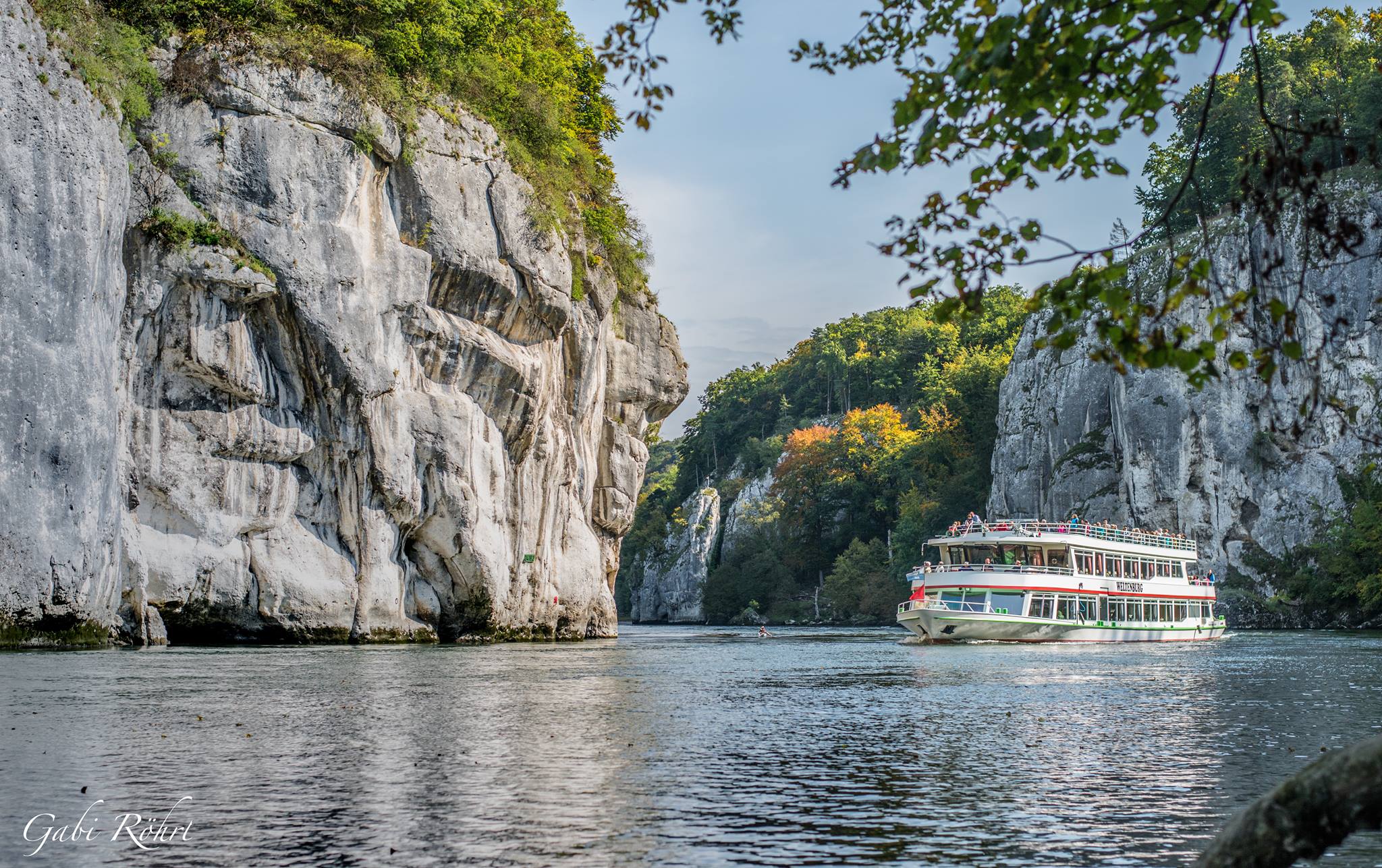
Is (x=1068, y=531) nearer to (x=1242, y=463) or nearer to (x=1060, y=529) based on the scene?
(x=1060, y=529)

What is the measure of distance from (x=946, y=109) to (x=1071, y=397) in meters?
85.4

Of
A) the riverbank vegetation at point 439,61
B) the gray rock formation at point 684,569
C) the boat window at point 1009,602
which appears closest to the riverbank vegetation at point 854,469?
the gray rock formation at point 684,569

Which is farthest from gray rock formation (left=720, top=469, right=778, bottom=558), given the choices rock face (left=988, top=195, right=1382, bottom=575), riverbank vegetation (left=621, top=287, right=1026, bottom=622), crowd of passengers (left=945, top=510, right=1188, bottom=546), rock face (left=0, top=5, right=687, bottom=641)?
rock face (left=0, top=5, right=687, bottom=641)

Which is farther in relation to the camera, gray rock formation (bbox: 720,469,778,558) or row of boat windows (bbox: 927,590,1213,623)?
gray rock formation (bbox: 720,469,778,558)

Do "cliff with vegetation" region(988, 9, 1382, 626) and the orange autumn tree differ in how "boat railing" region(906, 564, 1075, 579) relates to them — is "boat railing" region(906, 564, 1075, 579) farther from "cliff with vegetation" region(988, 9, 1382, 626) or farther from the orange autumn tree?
the orange autumn tree

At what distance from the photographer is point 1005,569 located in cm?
4975

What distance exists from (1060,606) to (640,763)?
137 ft

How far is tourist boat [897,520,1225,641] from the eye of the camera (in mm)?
49000

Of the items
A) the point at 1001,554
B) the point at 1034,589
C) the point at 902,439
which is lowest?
the point at 1034,589

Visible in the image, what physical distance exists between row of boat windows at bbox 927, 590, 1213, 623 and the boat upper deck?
2227mm

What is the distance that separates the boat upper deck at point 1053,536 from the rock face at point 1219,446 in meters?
14.9

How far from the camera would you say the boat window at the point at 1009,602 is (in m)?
49.4

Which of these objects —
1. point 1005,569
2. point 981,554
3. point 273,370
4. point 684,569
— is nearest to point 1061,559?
point 1005,569

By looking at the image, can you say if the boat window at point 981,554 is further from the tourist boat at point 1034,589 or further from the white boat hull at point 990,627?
the white boat hull at point 990,627
